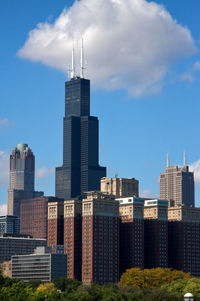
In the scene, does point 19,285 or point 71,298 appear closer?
point 71,298

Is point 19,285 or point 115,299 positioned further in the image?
point 19,285

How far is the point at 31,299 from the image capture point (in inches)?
6486

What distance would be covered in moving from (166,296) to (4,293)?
127 ft

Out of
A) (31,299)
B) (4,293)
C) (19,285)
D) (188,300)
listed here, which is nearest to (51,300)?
(31,299)

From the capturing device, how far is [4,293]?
6954 inches

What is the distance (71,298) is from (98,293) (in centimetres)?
1521

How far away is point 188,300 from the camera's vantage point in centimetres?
9644

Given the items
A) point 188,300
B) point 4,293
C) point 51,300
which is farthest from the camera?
point 4,293

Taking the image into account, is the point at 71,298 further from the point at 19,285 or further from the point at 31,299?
the point at 19,285

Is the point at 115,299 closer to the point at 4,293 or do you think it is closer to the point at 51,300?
the point at 51,300

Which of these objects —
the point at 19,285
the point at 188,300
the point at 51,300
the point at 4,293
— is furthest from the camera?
the point at 19,285

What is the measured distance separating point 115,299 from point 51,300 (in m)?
14.3

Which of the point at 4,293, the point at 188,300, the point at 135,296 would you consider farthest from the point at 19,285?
the point at 188,300

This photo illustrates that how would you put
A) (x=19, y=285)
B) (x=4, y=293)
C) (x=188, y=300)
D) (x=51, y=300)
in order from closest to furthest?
1. (x=188, y=300)
2. (x=51, y=300)
3. (x=4, y=293)
4. (x=19, y=285)
